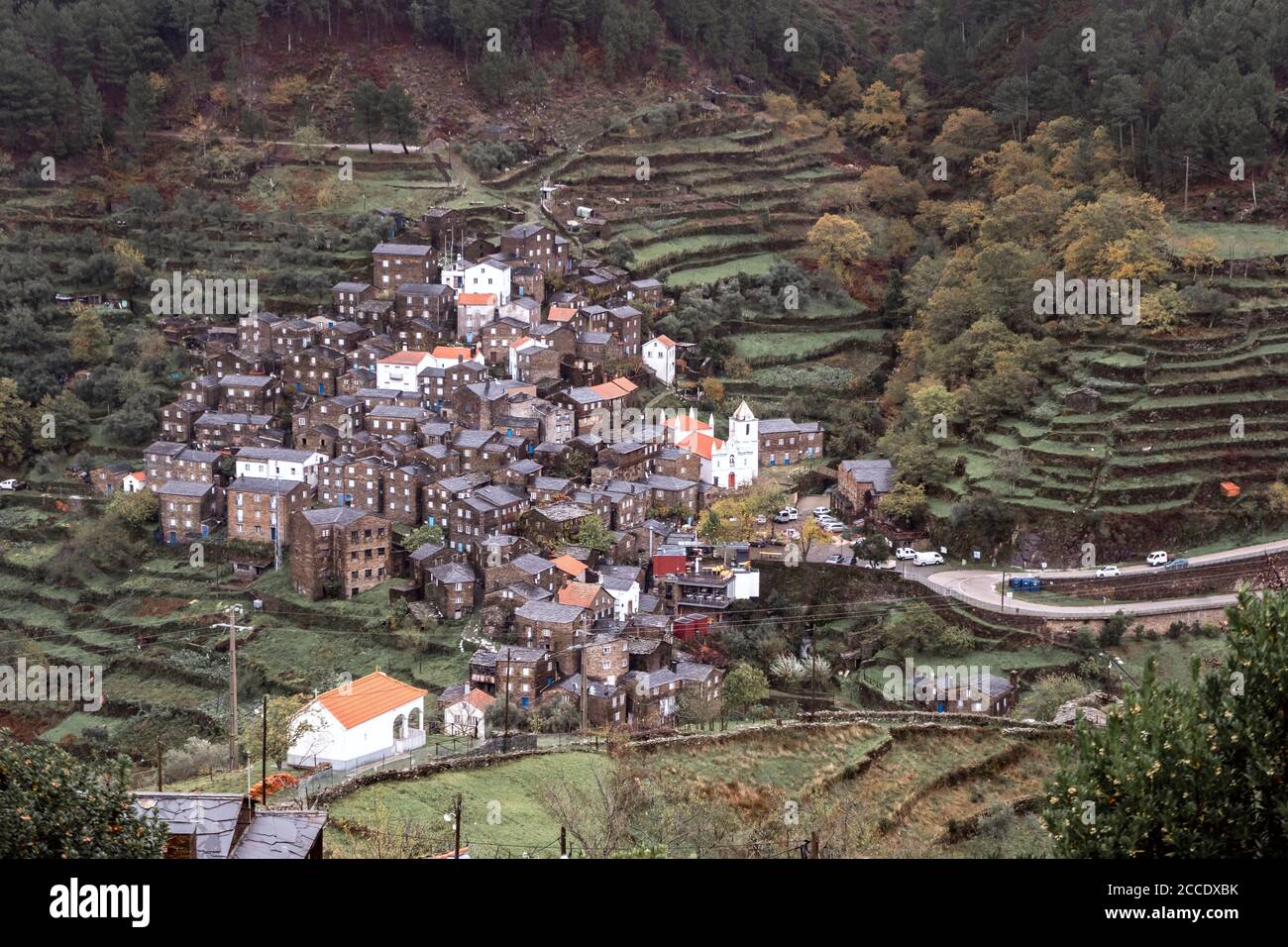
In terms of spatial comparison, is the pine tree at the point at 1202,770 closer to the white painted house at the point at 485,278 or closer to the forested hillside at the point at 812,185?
the forested hillside at the point at 812,185

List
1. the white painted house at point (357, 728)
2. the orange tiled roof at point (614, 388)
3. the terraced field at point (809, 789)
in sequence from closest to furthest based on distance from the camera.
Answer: the terraced field at point (809, 789) < the white painted house at point (357, 728) < the orange tiled roof at point (614, 388)

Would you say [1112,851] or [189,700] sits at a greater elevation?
[1112,851]

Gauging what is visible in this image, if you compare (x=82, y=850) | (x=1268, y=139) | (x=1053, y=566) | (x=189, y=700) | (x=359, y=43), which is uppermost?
(x=359, y=43)

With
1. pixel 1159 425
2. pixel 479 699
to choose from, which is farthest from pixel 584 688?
pixel 1159 425

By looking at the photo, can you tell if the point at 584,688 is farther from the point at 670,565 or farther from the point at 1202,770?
the point at 1202,770

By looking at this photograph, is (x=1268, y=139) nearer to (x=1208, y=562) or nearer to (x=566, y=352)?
(x=1208, y=562)

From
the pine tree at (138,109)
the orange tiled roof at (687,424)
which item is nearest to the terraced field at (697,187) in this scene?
the orange tiled roof at (687,424)

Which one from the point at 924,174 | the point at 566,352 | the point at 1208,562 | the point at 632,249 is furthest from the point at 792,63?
A: the point at 1208,562
